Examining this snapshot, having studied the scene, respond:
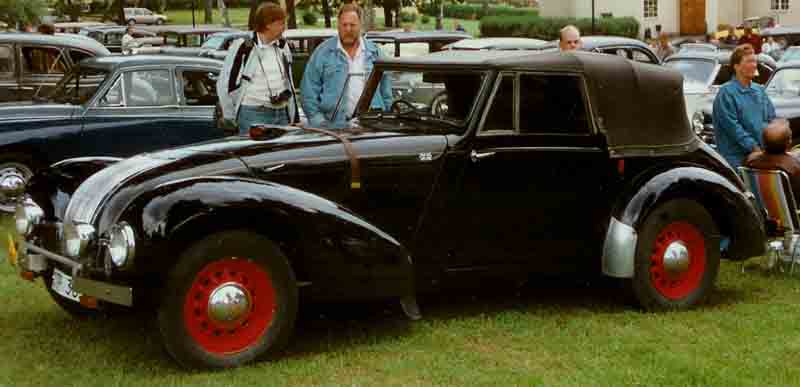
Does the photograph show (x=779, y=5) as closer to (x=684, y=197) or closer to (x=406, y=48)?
(x=406, y=48)

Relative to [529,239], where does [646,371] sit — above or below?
below

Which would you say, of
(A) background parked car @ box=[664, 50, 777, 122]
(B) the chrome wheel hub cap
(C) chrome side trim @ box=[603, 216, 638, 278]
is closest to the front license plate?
(B) the chrome wheel hub cap

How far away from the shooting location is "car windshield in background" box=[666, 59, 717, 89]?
17.3 metres

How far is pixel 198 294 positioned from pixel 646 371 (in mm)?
2242

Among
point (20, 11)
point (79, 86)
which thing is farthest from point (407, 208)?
point (20, 11)

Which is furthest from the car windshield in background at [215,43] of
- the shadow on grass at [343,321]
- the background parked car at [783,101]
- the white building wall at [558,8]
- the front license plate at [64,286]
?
the white building wall at [558,8]

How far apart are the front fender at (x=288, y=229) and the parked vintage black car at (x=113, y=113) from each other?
5.45 metres

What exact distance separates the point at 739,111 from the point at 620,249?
2.73 m

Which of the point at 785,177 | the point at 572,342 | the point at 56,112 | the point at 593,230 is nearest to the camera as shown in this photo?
the point at 572,342

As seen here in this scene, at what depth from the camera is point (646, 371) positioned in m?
5.94

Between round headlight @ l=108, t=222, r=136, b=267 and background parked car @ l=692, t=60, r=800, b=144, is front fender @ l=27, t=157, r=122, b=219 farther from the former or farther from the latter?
background parked car @ l=692, t=60, r=800, b=144

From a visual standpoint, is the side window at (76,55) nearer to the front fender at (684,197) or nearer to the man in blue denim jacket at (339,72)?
the man in blue denim jacket at (339,72)

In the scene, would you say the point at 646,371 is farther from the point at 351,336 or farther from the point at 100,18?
the point at 100,18

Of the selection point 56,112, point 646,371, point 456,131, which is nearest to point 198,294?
point 456,131
